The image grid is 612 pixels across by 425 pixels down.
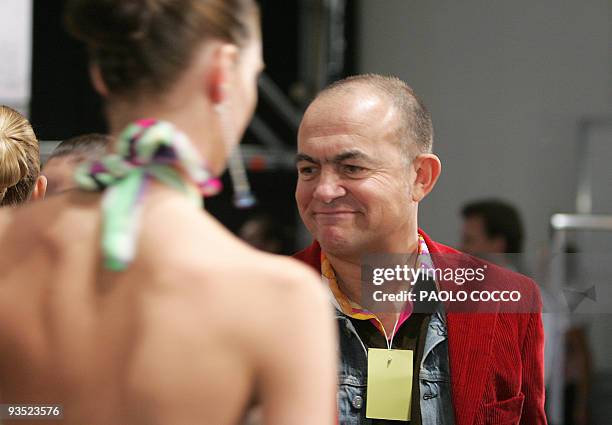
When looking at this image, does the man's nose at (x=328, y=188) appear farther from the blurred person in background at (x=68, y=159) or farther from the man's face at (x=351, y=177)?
the blurred person in background at (x=68, y=159)

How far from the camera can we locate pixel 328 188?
165 centimetres

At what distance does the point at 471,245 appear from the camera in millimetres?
3088

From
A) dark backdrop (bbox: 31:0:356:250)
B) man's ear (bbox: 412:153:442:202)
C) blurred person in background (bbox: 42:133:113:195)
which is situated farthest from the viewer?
dark backdrop (bbox: 31:0:356:250)

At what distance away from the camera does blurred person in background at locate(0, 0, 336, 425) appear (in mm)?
883

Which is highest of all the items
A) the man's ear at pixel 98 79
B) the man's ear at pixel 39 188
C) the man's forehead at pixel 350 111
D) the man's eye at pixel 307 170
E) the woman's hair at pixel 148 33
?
the woman's hair at pixel 148 33

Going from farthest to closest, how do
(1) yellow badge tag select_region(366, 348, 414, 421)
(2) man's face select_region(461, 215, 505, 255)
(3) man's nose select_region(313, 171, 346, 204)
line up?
1. (2) man's face select_region(461, 215, 505, 255)
2. (3) man's nose select_region(313, 171, 346, 204)
3. (1) yellow badge tag select_region(366, 348, 414, 421)

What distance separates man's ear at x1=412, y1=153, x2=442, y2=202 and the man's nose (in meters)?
0.20

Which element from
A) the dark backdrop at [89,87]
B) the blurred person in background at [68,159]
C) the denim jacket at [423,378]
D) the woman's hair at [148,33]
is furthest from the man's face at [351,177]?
the dark backdrop at [89,87]

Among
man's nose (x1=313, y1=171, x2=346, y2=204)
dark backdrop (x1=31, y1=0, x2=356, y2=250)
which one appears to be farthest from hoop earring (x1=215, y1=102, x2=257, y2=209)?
dark backdrop (x1=31, y1=0, x2=356, y2=250)

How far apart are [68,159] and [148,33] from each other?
1.14 metres

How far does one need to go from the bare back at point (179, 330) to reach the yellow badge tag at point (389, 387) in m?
0.66

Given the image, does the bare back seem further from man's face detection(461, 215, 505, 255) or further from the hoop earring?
man's face detection(461, 215, 505, 255)

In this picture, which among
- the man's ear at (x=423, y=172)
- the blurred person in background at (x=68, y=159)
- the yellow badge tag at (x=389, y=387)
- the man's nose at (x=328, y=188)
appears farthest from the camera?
the blurred person in background at (x=68, y=159)

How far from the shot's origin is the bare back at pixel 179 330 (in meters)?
0.88
